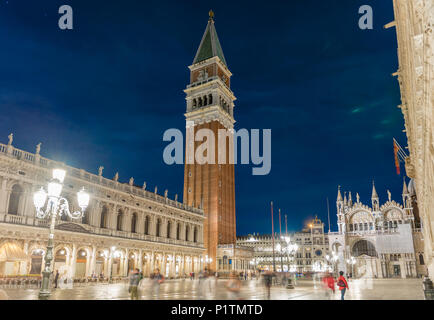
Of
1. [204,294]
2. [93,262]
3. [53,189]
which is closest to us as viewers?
[53,189]

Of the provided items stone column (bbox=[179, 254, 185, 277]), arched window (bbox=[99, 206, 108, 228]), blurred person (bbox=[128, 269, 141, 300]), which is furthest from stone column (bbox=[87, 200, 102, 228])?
blurred person (bbox=[128, 269, 141, 300])

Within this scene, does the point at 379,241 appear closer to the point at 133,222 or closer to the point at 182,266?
the point at 182,266

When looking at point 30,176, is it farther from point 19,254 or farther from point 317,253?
Result: point 317,253

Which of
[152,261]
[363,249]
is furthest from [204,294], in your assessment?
[363,249]

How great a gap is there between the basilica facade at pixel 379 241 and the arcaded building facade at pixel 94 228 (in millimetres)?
32967

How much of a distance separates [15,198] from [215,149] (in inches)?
1849

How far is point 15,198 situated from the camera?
3284 cm

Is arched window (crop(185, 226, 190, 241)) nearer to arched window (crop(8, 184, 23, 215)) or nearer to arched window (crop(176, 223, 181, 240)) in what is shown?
arched window (crop(176, 223, 181, 240))

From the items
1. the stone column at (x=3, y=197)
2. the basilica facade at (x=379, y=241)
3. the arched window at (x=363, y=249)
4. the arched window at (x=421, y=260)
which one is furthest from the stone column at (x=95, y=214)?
the arched window at (x=421, y=260)

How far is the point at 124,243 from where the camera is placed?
45.2 m

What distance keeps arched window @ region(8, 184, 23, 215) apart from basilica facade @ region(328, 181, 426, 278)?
55.8 metres
